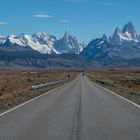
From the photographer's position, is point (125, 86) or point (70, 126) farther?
point (125, 86)

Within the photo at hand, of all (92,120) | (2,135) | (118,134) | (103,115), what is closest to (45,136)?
(2,135)

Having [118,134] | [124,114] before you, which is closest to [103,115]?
[124,114]

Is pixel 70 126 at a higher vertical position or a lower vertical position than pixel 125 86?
higher

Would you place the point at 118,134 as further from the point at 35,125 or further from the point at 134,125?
the point at 35,125

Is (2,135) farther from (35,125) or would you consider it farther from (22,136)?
(35,125)

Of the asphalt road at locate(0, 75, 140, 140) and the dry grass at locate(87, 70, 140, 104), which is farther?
the dry grass at locate(87, 70, 140, 104)

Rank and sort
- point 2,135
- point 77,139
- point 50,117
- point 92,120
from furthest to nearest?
point 50,117 < point 92,120 < point 2,135 < point 77,139

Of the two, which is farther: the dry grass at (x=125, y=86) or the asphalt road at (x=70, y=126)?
the dry grass at (x=125, y=86)

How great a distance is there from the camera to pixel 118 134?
13.4 m

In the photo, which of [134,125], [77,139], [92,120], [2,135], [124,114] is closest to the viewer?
[77,139]

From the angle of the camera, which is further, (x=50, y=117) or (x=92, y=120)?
(x=50, y=117)

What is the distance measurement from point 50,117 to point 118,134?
215 inches

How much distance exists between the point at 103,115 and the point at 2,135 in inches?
278

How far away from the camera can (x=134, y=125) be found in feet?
50.8
